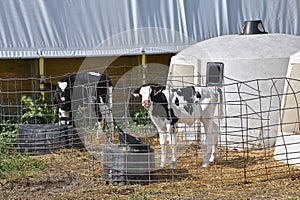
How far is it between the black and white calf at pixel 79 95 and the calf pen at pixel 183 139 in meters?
0.18

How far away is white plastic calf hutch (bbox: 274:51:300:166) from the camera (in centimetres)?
955

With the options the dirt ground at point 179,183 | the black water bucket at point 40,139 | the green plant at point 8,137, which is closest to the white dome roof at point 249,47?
the dirt ground at point 179,183

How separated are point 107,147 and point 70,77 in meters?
3.34

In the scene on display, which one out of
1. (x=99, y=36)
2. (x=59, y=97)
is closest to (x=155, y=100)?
(x=59, y=97)

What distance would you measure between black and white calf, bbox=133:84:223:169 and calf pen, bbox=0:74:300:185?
9.1 inches

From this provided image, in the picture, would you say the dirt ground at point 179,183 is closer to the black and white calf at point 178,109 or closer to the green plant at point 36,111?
the black and white calf at point 178,109

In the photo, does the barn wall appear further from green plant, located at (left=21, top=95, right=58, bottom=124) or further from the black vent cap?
the black vent cap

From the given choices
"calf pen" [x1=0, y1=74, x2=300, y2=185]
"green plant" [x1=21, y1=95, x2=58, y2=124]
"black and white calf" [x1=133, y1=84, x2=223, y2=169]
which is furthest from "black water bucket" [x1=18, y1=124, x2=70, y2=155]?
"black and white calf" [x1=133, y1=84, x2=223, y2=169]

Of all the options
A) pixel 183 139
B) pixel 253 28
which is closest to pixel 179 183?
pixel 183 139

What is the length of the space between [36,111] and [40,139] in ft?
5.78

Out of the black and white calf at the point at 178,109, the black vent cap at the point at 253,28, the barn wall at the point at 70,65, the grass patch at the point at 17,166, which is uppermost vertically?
the black vent cap at the point at 253,28

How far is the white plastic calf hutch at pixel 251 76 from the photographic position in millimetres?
11008

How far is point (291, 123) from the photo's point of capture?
9680 mm

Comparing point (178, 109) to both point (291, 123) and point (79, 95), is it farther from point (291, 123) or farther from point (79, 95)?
point (79, 95)
